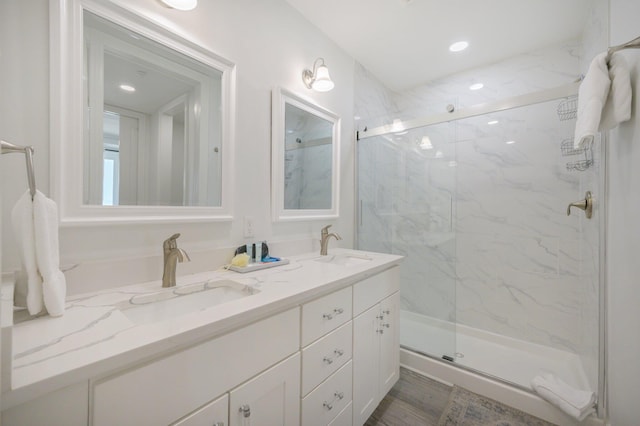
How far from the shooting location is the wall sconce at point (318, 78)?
69.2 inches

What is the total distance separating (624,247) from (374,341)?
1208 millimetres

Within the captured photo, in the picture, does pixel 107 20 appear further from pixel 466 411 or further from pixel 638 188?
pixel 466 411

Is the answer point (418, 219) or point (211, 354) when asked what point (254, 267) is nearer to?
point (211, 354)

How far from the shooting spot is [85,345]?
0.59m

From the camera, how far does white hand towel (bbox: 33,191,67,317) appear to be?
69cm

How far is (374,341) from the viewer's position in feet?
4.83

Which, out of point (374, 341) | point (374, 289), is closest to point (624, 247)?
point (374, 289)

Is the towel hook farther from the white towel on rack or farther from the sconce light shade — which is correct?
the sconce light shade

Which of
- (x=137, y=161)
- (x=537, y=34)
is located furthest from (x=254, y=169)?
(x=537, y=34)

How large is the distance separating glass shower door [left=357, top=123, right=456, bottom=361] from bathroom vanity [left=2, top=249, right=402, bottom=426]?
2.95 feet

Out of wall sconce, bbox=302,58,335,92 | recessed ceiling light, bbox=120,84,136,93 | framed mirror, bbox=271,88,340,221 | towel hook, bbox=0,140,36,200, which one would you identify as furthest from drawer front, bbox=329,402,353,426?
wall sconce, bbox=302,58,335,92

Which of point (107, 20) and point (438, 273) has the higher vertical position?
point (107, 20)

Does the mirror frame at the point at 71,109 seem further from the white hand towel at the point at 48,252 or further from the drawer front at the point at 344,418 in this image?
the drawer front at the point at 344,418

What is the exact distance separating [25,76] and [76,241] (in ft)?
1.81
